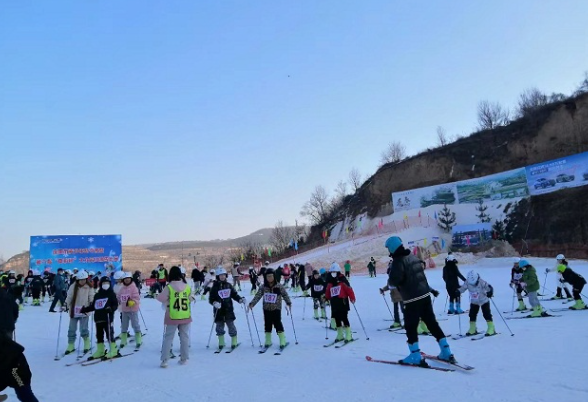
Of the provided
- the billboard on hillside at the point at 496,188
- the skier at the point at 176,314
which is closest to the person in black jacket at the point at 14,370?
the skier at the point at 176,314

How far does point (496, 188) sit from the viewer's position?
44.8m

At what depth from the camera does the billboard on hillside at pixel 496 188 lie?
4322 cm

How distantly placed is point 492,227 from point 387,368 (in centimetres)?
3995

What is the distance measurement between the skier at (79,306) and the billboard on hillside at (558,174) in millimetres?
41099

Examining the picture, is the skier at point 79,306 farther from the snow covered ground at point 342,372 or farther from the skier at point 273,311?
the skier at point 273,311

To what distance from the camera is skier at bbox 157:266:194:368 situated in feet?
26.7

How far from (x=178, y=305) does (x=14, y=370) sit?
3.83 m

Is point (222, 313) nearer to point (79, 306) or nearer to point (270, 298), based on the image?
point (270, 298)

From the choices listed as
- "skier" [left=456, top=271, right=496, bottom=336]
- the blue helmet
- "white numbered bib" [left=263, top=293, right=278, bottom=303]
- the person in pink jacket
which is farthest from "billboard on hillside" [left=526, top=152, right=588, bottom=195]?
the person in pink jacket

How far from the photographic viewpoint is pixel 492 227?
42344mm

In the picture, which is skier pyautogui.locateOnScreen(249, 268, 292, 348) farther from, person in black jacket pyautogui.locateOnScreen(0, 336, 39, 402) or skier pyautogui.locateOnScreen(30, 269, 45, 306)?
skier pyautogui.locateOnScreen(30, 269, 45, 306)

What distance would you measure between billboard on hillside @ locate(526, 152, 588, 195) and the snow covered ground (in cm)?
3229

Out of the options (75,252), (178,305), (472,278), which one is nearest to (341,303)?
(472,278)

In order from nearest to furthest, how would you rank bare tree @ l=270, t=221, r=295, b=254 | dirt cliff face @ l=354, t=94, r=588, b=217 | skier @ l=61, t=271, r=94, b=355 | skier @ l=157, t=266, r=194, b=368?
skier @ l=157, t=266, r=194, b=368, skier @ l=61, t=271, r=94, b=355, dirt cliff face @ l=354, t=94, r=588, b=217, bare tree @ l=270, t=221, r=295, b=254
